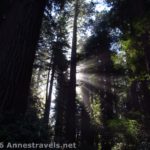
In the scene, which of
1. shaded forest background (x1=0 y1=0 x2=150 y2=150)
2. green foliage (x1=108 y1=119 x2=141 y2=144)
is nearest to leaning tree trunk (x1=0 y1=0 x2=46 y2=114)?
shaded forest background (x1=0 y1=0 x2=150 y2=150)

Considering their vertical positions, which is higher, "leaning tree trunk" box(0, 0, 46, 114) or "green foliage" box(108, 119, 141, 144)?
"leaning tree trunk" box(0, 0, 46, 114)

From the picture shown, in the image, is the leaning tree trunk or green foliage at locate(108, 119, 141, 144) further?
green foliage at locate(108, 119, 141, 144)

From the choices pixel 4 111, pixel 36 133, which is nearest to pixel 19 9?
pixel 4 111

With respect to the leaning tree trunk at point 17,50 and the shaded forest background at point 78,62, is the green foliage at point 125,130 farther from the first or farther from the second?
the leaning tree trunk at point 17,50

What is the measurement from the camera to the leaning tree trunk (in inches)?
195

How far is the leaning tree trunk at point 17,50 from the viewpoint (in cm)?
496

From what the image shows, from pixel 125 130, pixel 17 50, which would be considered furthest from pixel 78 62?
pixel 17 50

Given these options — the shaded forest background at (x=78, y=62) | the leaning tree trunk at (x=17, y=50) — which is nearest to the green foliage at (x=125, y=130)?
the shaded forest background at (x=78, y=62)

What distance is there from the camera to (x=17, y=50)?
17.9ft

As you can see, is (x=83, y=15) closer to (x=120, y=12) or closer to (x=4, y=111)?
(x=120, y=12)

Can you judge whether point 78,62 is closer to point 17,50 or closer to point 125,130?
point 125,130

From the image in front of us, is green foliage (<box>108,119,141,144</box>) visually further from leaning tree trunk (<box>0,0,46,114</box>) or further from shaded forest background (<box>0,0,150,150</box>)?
leaning tree trunk (<box>0,0,46,114</box>)

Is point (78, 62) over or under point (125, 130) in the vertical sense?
over

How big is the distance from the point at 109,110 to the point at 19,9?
15.0 metres
